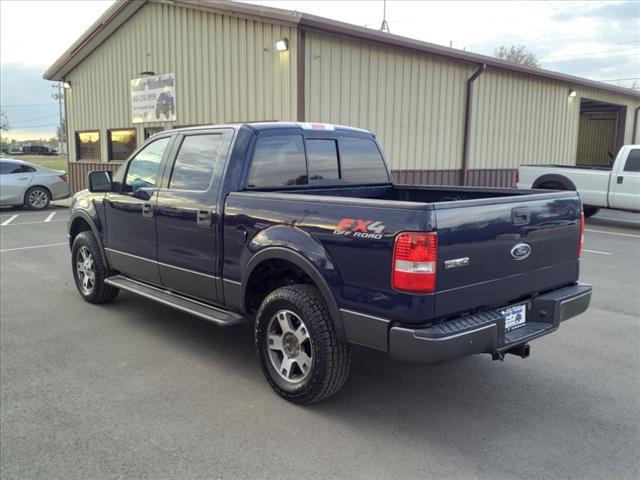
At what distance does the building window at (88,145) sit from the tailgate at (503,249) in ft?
55.2

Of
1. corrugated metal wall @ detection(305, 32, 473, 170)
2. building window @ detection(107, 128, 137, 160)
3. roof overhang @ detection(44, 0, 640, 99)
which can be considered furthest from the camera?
building window @ detection(107, 128, 137, 160)

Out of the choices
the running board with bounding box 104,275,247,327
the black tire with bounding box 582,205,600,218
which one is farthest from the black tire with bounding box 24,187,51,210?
the black tire with bounding box 582,205,600,218

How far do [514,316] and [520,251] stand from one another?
17.1 inches

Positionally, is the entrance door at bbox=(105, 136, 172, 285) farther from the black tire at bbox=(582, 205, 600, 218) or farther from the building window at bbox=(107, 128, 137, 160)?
the black tire at bbox=(582, 205, 600, 218)

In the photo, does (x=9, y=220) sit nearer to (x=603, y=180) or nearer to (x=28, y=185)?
(x=28, y=185)

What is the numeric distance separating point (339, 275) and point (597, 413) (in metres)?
1.99

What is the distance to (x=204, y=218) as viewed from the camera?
454 cm

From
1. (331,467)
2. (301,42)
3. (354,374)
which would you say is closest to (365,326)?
(331,467)

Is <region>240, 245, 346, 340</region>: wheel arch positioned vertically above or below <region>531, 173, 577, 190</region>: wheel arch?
below

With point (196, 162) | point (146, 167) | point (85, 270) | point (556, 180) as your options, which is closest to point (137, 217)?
point (146, 167)

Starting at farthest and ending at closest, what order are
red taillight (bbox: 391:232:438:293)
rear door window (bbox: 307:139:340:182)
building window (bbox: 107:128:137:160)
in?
building window (bbox: 107:128:137:160) → rear door window (bbox: 307:139:340:182) → red taillight (bbox: 391:232:438:293)

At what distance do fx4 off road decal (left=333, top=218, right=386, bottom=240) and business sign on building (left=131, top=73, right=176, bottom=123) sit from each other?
40.3 ft

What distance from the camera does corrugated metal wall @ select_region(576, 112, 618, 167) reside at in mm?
23703

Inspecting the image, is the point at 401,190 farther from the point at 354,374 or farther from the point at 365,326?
the point at 365,326
